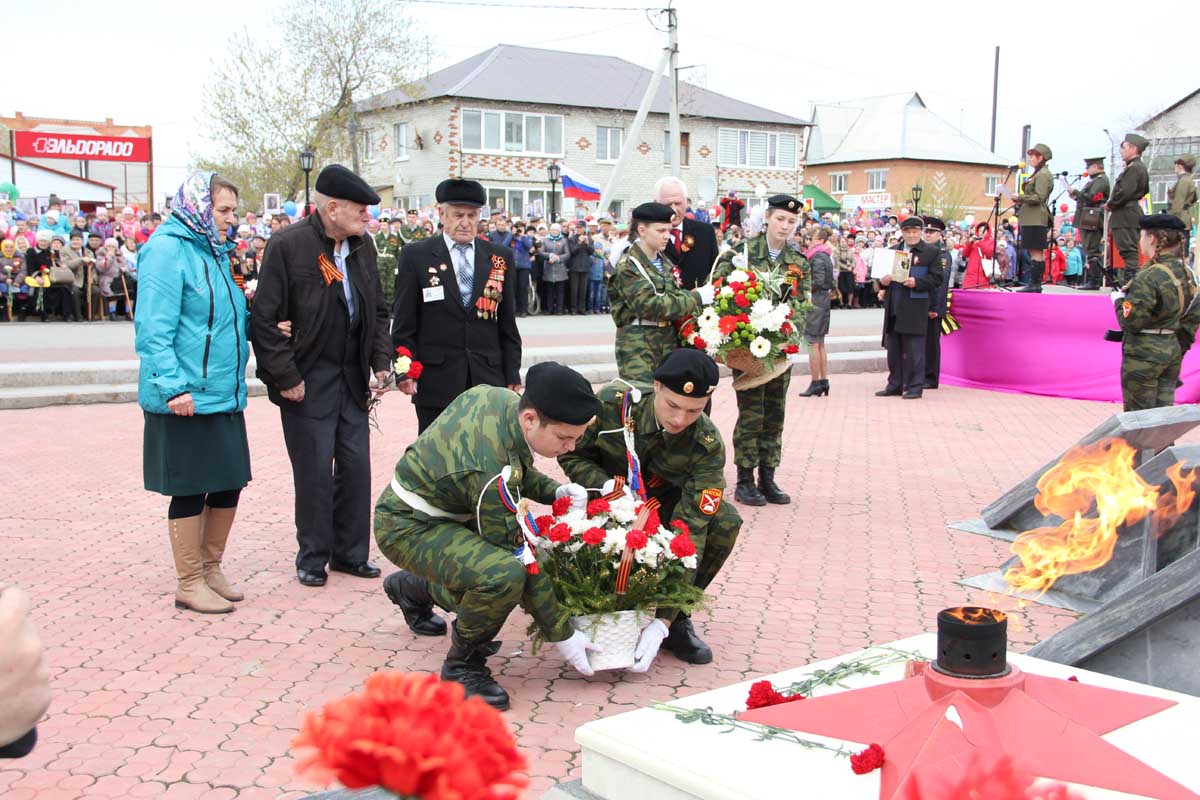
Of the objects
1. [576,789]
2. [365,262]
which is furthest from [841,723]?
[365,262]

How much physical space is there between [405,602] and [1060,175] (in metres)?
16.0

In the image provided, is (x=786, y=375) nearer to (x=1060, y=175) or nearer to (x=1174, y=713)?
(x=1174, y=713)

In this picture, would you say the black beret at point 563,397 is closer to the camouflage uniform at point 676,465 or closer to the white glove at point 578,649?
the camouflage uniform at point 676,465

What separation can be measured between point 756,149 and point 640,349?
4959 cm

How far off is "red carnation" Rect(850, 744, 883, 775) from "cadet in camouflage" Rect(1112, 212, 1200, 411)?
22.8ft

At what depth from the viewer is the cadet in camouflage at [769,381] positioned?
7.91 m

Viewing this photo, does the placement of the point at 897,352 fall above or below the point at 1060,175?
below

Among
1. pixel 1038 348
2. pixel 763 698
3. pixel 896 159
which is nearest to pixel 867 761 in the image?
pixel 763 698

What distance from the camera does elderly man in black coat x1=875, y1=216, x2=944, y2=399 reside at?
45.2ft

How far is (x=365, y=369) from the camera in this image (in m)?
6.33

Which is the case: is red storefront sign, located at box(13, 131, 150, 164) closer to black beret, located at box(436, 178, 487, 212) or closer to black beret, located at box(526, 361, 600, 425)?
black beret, located at box(436, 178, 487, 212)

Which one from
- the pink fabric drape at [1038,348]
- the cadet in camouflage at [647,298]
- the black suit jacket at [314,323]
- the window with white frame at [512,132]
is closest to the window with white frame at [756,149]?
the window with white frame at [512,132]

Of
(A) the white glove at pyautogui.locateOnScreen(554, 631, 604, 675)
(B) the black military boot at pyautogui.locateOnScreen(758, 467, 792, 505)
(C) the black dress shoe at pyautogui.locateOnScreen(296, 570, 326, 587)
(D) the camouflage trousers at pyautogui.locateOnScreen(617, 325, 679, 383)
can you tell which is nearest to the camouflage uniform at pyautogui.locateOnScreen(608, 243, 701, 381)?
(D) the camouflage trousers at pyautogui.locateOnScreen(617, 325, 679, 383)

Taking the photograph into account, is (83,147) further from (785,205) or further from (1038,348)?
(785,205)
